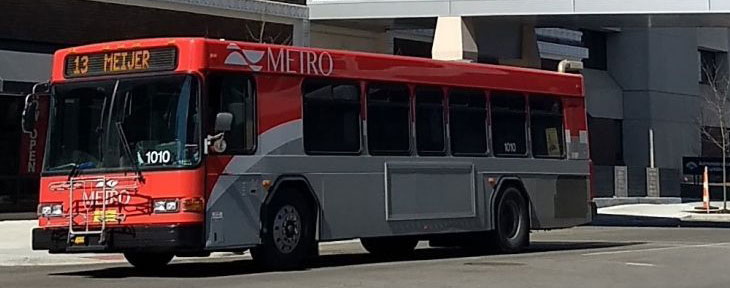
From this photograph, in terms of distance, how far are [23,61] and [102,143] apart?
14.3 m

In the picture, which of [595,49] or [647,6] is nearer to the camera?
[647,6]

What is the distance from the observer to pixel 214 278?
15703 mm

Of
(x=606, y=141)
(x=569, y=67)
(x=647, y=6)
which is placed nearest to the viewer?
(x=569, y=67)

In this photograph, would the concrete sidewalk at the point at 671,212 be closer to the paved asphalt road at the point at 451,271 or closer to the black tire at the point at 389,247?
the paved asphalt road at the point at 451,271

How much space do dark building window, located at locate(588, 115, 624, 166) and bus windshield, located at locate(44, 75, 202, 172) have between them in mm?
39851

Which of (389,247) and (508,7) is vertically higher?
(508,7)

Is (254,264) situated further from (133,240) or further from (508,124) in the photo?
(508,124)

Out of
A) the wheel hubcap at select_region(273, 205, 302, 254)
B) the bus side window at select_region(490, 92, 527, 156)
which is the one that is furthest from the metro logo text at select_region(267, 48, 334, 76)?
the bus side window at select_region(490, 92, 527, 156)

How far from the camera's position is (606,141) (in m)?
55.2

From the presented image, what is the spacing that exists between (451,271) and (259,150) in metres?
3.03

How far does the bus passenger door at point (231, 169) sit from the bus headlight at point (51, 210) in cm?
205

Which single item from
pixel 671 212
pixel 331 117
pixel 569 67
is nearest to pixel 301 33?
pixel 569 67

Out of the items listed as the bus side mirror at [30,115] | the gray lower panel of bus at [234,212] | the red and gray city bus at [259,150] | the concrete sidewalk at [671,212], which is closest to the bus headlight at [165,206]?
the red and gray city bus at [259,150]

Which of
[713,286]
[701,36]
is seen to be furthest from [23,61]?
[701,36]
